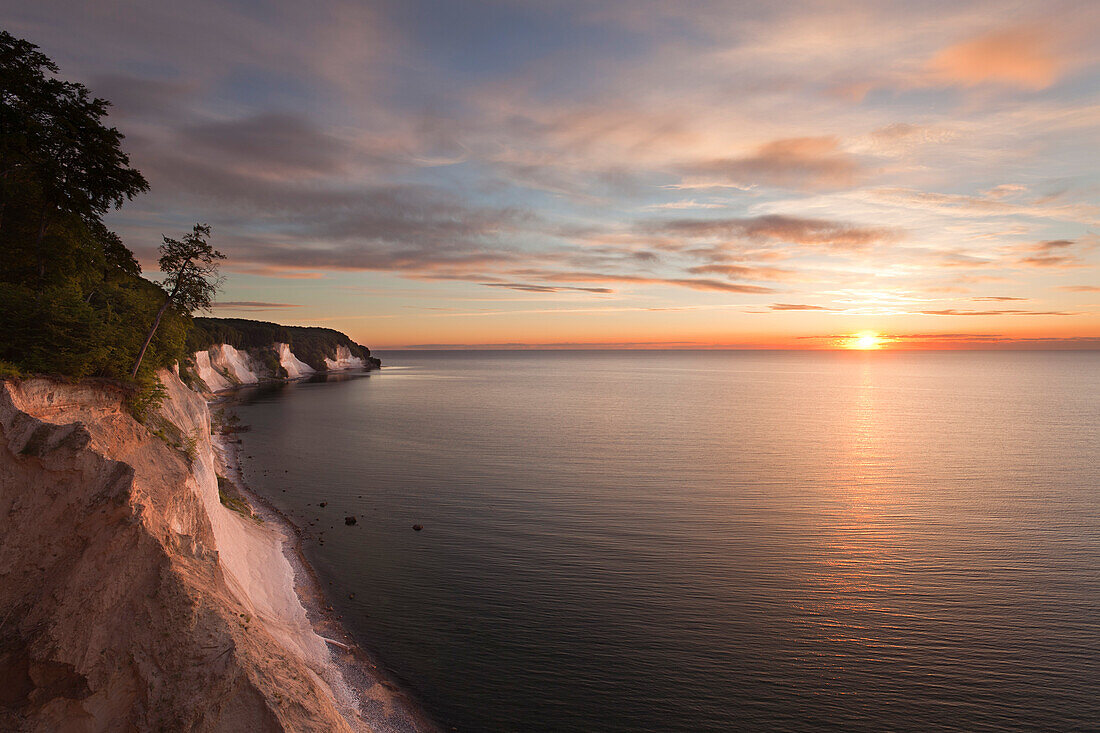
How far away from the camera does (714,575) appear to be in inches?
1216

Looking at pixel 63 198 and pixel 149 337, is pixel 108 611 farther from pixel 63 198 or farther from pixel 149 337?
pixel 63 198

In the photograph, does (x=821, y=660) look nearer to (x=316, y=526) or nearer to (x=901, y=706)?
(x=901, y=706)

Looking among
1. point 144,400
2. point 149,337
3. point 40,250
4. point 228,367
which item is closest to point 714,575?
point 144,400

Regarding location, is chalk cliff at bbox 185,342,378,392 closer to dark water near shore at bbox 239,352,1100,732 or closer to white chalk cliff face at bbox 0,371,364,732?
dark water near shore at bbox 239,352,1100,732

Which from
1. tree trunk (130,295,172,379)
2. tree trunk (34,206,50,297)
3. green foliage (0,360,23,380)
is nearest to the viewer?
green foliage (0,360,23,380)

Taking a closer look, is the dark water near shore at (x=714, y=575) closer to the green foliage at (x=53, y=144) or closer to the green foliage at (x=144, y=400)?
the green foliage at (x=144, y=400)

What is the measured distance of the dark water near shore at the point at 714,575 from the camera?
20.4 m

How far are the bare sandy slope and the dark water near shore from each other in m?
7.60

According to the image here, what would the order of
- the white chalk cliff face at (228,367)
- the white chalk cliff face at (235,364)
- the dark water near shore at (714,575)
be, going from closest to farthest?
the dark water near shore at (714,575) < the white chalk cliff face at (228,367) < the white chalk cliff face at (235,364)

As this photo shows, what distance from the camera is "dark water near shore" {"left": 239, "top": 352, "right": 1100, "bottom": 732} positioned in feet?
67.0

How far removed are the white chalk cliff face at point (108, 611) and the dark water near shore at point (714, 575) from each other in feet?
25.4

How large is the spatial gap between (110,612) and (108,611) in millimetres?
60

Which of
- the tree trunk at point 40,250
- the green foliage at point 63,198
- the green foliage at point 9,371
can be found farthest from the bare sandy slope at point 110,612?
the tree trunk at point 40,250

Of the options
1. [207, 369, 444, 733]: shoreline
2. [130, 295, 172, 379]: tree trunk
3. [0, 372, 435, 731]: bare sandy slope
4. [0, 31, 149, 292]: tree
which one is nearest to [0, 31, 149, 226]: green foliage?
[0, 31, 149, 292]: tree
